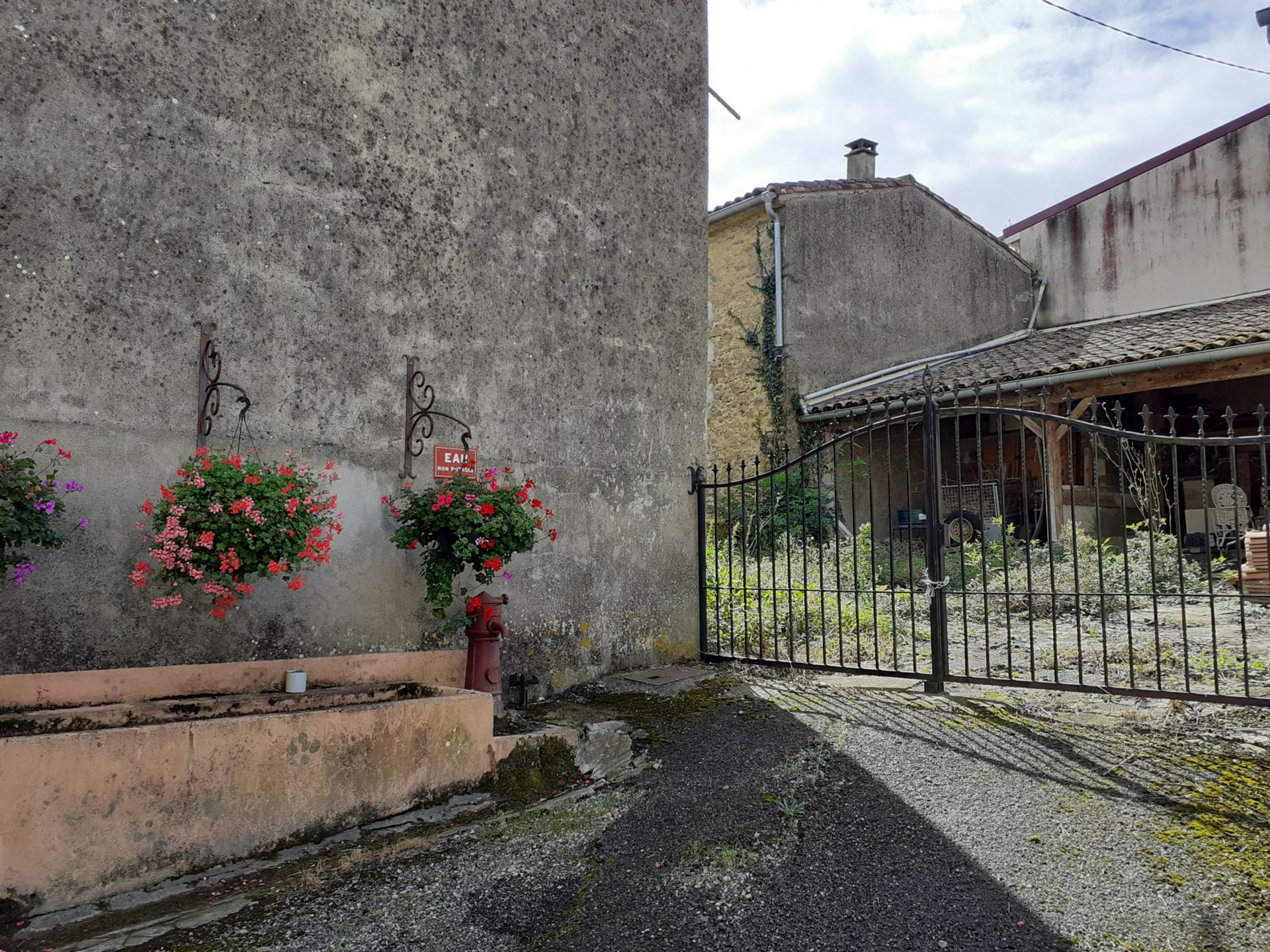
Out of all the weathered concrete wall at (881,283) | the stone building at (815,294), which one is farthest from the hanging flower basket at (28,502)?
the weathered concrete wall at (881,283)

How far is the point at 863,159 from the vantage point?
14.4m

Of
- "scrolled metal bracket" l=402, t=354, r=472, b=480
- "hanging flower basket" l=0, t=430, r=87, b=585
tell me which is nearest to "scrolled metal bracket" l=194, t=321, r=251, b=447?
"hanging flower basket" l=0, t=430, r=87, b=585

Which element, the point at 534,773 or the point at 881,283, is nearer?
the point at 534,773

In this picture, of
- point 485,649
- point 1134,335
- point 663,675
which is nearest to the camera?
point 485,649

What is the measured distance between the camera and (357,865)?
2.99 metres

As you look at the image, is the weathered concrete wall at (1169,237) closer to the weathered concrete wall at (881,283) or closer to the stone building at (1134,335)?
the stone building at (1134,335)

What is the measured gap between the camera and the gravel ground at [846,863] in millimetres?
2502

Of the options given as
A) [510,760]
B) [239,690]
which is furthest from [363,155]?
[510,760]

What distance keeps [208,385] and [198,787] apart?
1.98 metres

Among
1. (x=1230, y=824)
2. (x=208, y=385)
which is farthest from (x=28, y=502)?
(x=1230, y=824)

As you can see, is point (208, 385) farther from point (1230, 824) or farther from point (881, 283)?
point (881, 283)

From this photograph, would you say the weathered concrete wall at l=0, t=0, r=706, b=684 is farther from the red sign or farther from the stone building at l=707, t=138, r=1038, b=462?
the stone building at l=707, t=138, r=1038, b=462

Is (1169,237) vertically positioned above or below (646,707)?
above

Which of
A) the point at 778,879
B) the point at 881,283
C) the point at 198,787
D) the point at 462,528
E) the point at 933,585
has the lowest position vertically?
the point at 778,879
